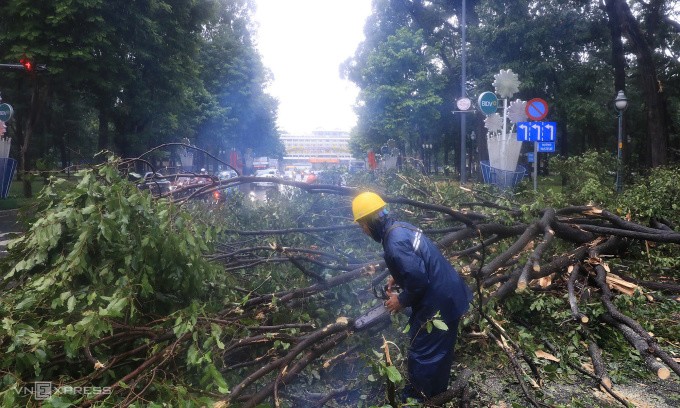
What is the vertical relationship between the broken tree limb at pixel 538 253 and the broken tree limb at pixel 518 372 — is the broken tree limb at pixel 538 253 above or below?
above

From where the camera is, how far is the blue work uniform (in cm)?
292

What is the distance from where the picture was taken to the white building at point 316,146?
10206 centimetres

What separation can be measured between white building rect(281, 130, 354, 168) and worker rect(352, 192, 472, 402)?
95070mm

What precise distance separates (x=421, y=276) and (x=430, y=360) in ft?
1.75

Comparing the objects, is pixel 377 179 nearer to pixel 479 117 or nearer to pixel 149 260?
pixel 149 260

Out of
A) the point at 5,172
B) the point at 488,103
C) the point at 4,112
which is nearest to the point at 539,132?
the point at 488,103

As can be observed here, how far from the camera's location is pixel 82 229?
2.97 metres

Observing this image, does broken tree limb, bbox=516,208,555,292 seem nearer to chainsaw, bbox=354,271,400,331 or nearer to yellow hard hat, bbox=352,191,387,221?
chainsaw, bbox=354,271,400,331

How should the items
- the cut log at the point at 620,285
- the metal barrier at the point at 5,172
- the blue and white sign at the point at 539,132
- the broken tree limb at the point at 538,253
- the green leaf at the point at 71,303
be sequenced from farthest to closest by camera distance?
1. the metal barrier at the point at 5,172
2. the blue and white sign at the point at 539,132
3. the cut log at the point at 620,285
4. the broken tree limb at the point at 538,253
5. the green leaf at the point at 71,303

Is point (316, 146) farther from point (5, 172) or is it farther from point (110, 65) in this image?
point (5, 172)

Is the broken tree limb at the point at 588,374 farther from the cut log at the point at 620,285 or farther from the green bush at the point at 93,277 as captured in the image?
the green bush at the point at 93,277

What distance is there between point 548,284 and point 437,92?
26.5m

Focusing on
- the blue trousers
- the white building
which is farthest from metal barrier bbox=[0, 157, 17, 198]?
the white building
